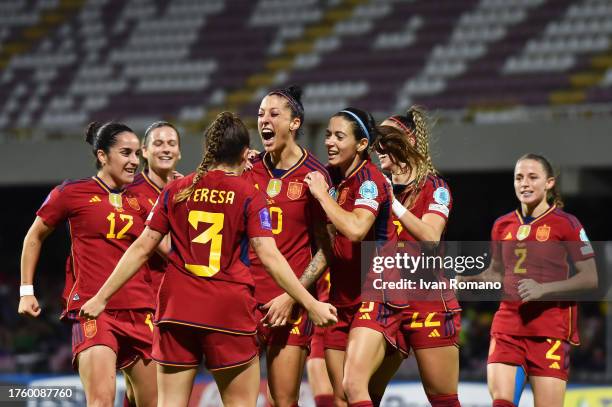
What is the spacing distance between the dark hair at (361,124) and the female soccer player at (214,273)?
991mm

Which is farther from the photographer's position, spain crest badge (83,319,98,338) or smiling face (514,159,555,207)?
smiling face (514,159,555,207)

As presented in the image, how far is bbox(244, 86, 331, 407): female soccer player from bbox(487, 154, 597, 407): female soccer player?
1.51m

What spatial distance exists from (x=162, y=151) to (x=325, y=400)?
201cm

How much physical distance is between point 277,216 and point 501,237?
1.87m

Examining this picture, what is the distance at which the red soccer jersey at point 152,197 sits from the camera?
7.00 m

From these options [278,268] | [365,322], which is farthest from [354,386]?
[278,268]

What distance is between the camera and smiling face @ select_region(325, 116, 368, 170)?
6.23 meters

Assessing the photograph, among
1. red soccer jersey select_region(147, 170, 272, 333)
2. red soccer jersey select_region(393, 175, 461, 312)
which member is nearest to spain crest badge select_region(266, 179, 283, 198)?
red soccer jersey select_region(393, 175, 461, 312)

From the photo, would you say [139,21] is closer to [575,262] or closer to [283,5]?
[283,5]

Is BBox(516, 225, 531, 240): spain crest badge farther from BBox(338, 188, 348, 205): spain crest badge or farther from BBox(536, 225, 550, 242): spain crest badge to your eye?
BBox(338, 188, 348, 205): spain crest badge

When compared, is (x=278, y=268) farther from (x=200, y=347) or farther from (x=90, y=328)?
(x=90, y=328)

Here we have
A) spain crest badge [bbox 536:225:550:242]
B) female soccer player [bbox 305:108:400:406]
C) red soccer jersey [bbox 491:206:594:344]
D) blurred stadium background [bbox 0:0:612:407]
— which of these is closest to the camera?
female soccer player [bbox 305:108:400:406]

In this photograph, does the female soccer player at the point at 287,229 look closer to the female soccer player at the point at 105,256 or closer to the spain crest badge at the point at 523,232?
the female soccer player at the point at 105,256

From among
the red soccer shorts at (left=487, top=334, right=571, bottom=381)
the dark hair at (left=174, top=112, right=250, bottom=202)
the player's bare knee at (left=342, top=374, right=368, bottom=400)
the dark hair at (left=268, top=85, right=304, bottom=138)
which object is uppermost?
the dark hair at (left=268, top=85, right=304, bottom=138)
